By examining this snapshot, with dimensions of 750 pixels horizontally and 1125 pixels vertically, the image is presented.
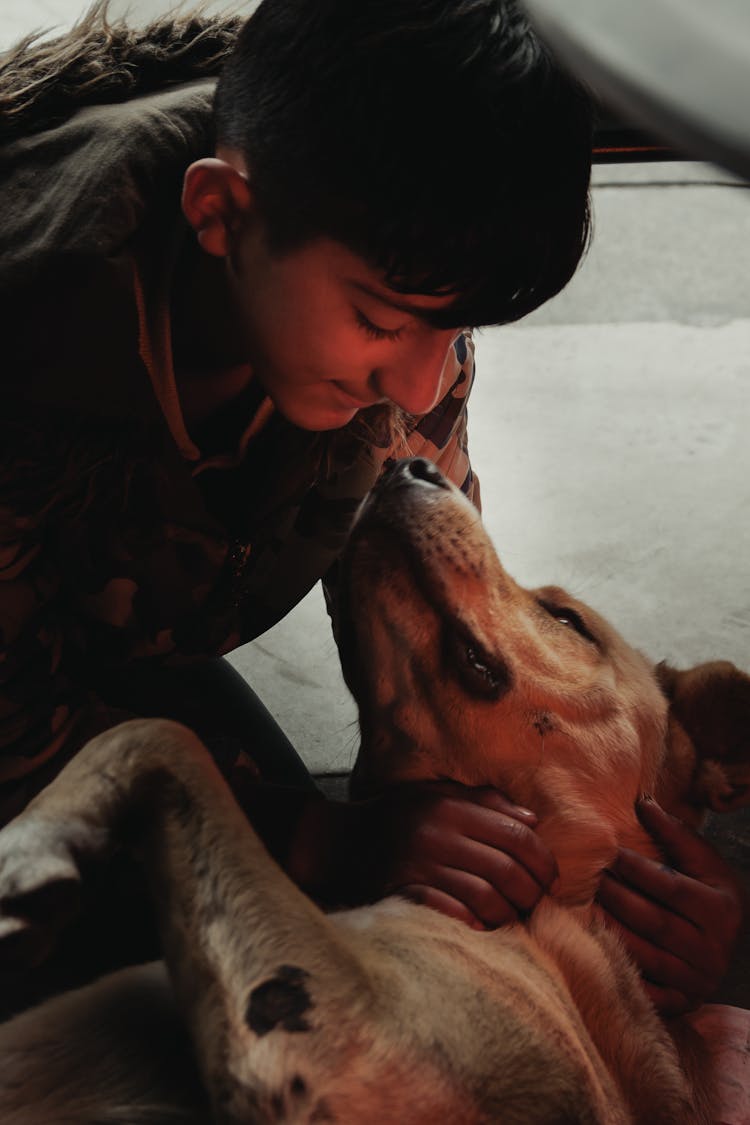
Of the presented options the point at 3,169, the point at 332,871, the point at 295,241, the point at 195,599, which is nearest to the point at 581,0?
the point at 295,241

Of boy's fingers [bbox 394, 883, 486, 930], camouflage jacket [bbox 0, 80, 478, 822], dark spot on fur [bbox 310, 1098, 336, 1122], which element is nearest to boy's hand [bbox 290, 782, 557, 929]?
boy's fingers [bbox 394, 883, 486, 930]

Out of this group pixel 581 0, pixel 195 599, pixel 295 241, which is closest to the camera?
pixel 581 0

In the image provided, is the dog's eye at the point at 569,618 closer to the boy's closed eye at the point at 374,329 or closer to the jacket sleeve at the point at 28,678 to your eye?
the boy's closed eye at the point at 374,329

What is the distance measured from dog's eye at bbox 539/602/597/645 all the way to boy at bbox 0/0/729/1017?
0.39 m

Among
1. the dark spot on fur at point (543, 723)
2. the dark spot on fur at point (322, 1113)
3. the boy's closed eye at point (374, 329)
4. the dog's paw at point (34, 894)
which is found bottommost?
the dark spot on fur at point (543, 723)

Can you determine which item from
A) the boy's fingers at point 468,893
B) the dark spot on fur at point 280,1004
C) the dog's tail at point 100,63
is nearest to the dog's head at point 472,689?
the boy's fingers at point 468,893

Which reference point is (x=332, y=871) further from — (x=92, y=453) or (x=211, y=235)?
(x=211, y=235)

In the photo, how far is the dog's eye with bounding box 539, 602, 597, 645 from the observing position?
1.97 meters

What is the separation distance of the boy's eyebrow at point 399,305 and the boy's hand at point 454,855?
0.71m

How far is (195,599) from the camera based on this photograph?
2045mm

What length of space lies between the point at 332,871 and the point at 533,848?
0.31m

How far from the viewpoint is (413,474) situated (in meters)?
1.83

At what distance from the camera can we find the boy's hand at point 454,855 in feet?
5.31

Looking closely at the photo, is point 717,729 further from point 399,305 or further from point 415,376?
point 399,305
